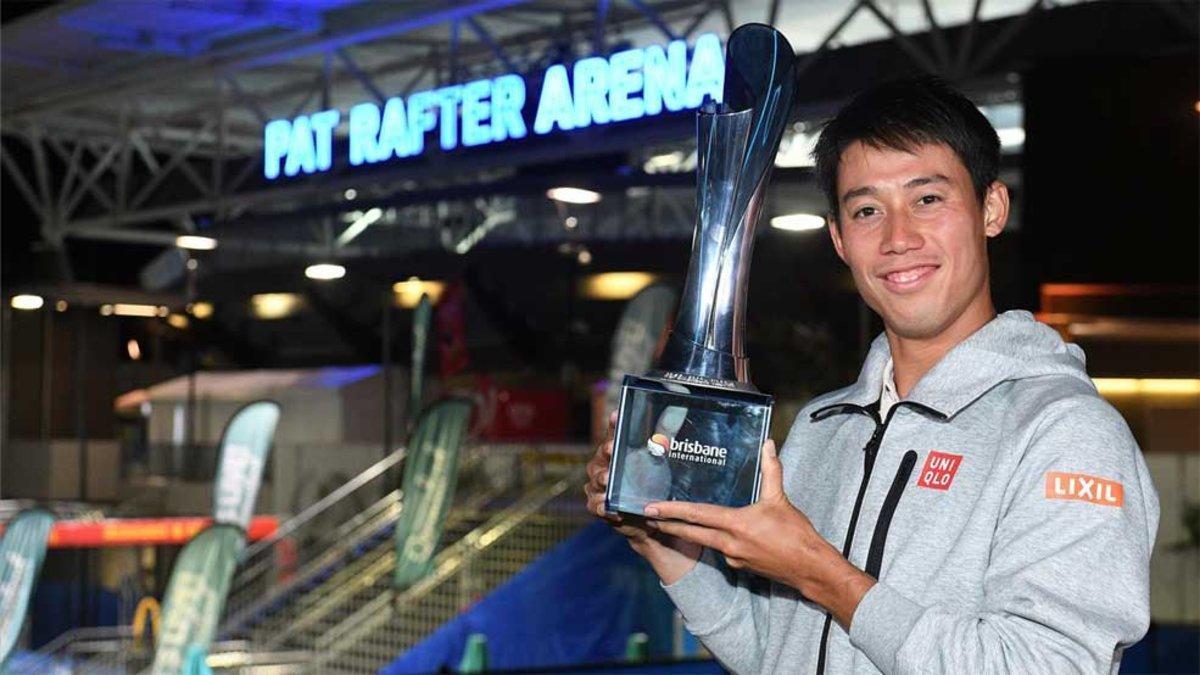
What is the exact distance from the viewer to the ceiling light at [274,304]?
726cm

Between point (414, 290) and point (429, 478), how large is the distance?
93 cm

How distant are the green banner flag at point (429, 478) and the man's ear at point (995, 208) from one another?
571 centimetres

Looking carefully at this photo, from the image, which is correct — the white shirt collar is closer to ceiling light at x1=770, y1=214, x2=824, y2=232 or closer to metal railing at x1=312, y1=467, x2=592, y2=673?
ceiling light at x1=770, y1=214, x2=824, y2=232

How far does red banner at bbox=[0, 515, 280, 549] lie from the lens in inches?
265

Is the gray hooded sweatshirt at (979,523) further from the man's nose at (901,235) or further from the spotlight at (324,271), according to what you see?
the spotlight at (324,271)

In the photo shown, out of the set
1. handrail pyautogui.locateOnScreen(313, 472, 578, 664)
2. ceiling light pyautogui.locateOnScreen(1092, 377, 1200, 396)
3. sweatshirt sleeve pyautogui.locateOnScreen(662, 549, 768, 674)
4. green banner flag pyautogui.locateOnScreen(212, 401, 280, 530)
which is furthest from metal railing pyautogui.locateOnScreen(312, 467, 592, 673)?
sweatshirt sleeve pyautogui.locateOnScreen(662, 549, 768, 674)

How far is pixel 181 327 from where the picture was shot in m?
7.09

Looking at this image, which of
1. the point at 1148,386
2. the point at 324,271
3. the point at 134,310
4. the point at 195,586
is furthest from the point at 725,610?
the point at 1148,386

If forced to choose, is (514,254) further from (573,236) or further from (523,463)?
(523,463)

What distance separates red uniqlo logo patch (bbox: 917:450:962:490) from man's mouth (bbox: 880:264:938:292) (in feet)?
0.55

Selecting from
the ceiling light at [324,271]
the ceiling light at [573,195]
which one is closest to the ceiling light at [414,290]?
the ceiling light at [324,271]

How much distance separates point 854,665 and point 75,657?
5.68 m

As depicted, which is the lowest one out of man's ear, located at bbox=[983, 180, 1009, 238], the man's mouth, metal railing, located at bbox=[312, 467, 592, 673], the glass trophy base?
metal railing, located at bbox=[312, 467, 592, 673]

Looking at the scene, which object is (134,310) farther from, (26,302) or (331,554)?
(331,554)
